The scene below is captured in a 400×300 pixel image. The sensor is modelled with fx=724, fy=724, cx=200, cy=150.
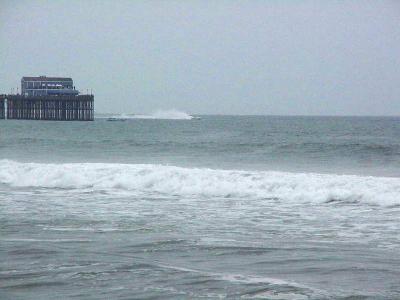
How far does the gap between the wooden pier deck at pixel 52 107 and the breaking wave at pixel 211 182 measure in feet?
232

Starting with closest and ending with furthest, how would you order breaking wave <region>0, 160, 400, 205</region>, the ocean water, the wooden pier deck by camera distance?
the ocean water, breaking wave <region>0, 160, 400, 205</region>, the wooden pier deck

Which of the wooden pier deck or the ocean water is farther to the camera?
the wooden pier deck

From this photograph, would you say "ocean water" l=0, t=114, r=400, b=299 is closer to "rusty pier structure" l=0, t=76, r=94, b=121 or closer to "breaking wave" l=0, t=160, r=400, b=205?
"breaking wave" l=0, t=160, r=400, b=205

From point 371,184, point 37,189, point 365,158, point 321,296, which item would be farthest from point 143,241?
point 365,158

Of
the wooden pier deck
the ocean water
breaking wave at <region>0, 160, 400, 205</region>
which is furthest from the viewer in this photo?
the wooden pier deck

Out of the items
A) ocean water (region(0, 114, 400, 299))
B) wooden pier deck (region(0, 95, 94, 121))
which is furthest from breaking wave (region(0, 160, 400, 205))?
wooden pier deck (region(0, 95, 94, 121))

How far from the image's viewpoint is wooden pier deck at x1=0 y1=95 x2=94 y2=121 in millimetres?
95625

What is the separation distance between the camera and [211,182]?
813 inches

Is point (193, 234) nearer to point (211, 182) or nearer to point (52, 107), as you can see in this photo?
point (211, 182)

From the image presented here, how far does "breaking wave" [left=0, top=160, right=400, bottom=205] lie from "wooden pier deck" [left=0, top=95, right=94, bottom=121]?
70713 millimetres

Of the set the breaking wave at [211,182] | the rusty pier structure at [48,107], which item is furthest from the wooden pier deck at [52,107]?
the breaking wave at [211,182]

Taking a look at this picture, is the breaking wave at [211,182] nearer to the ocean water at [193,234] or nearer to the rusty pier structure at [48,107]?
the ocean water at [193,234]

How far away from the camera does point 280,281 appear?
27.9ft

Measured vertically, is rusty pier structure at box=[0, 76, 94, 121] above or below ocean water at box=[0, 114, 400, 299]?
above
